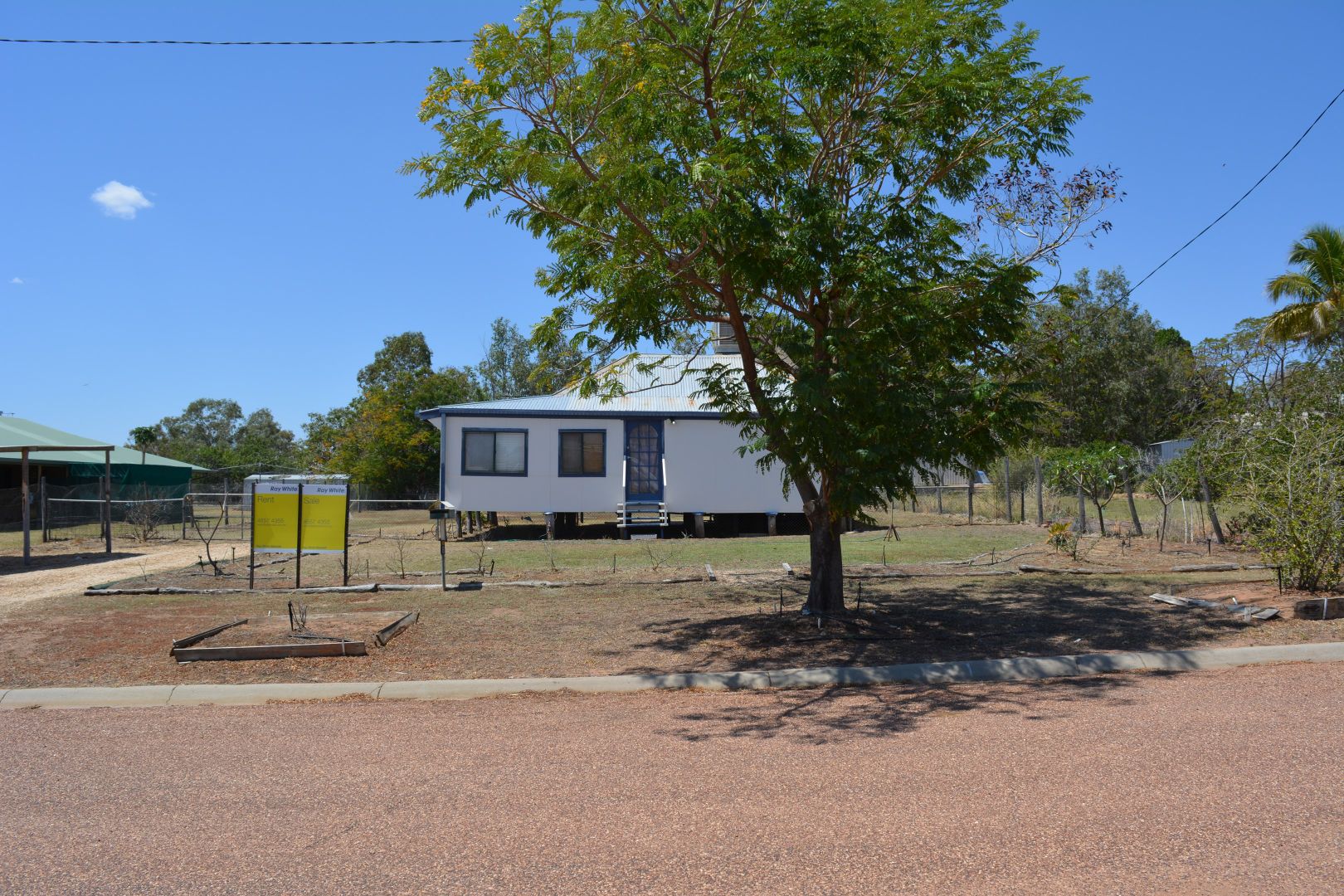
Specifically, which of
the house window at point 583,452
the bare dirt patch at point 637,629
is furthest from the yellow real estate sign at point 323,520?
the house window at point 583,452

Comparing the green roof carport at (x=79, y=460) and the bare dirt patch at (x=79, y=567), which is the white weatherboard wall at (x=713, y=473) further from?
the green roof carport at (x=79, y=460)

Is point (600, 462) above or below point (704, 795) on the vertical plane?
above

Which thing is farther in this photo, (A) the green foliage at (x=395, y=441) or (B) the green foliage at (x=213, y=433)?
(B) the green foliage at (x=213, y=433)

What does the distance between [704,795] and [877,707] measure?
2.50m

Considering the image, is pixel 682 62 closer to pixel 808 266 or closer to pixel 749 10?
pixel 749 10

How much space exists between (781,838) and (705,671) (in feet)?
13.1

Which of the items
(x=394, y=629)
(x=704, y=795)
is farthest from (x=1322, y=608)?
(x=394, y=629)

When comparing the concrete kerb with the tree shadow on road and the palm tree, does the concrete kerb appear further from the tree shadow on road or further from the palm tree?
the palm tree

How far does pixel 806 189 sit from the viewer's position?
995 cm

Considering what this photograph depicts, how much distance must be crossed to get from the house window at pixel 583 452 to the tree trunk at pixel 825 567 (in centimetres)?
1388

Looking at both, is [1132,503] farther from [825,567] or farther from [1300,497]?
[825,567]

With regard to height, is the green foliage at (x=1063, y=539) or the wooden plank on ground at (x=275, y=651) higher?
the green foliage at (x=1063, y=539)

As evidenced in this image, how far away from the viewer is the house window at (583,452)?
79.2 ft

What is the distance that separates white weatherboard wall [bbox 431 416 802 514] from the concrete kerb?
1535 centimetres
